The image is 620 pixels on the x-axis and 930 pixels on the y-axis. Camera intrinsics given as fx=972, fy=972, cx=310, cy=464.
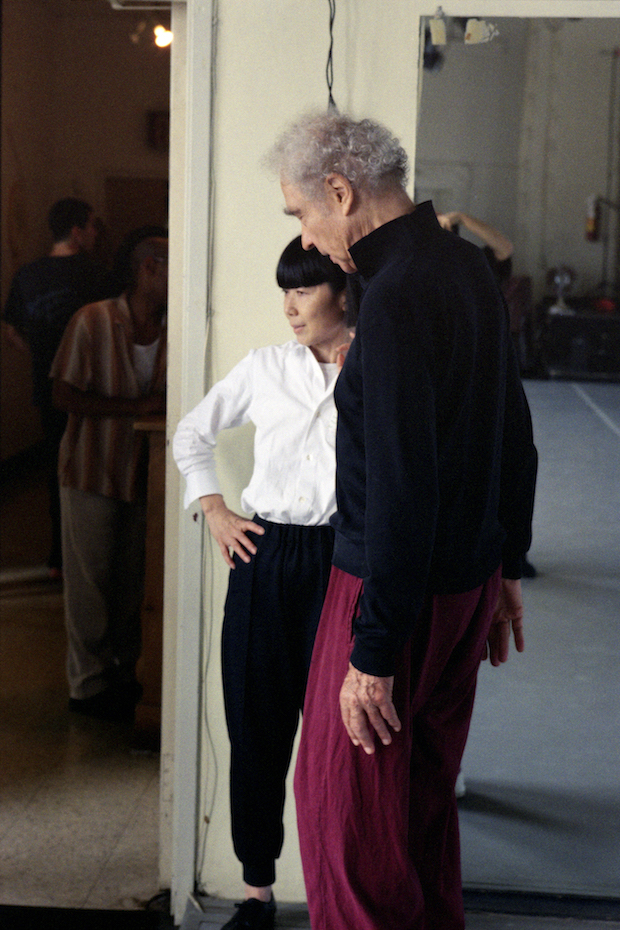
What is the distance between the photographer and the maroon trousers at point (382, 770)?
149 centimetres

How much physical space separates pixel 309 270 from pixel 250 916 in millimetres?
1396

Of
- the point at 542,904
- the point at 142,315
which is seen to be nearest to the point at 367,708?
the point at 542,904

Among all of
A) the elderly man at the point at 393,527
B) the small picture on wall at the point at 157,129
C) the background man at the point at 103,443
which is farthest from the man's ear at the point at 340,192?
the small picture on wall at the point at 157,129

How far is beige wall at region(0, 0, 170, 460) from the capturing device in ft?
23.6

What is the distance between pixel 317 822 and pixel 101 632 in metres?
1.96

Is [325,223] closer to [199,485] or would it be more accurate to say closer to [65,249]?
[199,485]

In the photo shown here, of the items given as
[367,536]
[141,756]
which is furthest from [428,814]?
[141,756]

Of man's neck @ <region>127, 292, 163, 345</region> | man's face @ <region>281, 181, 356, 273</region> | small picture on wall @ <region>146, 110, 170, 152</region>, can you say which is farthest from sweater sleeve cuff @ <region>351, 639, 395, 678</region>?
small picture on wall @ <region>146, 110, 170, 152</region>

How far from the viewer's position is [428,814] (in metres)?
1.64

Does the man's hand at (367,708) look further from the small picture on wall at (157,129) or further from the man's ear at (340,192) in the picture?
the small picture on wall at (157,129)

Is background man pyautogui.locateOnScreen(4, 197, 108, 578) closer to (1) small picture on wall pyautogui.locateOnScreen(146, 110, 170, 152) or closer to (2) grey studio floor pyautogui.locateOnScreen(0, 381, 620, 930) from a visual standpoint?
(2) grey studio floor pyautogui.locateOnScreen(0, 381, 620, 930)

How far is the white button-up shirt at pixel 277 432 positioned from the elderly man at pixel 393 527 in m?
0.32

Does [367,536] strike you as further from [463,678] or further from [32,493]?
[32,493]

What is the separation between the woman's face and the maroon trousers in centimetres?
57
